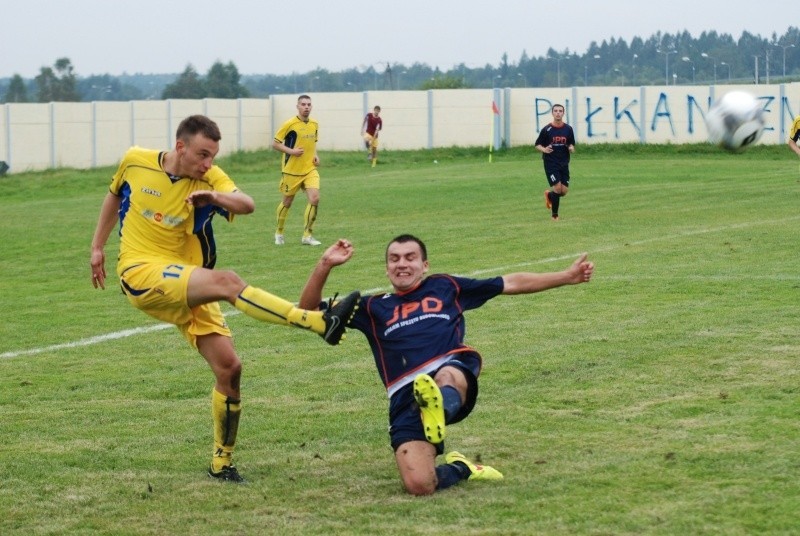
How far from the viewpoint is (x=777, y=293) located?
43.0 ft

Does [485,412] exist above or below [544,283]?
below

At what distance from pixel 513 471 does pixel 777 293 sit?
7.05 m

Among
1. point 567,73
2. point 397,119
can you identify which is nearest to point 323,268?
point 397,119

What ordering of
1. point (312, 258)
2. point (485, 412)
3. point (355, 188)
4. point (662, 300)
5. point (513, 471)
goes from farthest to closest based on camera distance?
point (355, 188) < point (312, 258) < point (662, 300) < point (485, 412) < point (513, 471)

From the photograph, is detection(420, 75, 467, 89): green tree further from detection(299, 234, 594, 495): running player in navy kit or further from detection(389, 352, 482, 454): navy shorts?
detection(389, 352, 482, 454): navy shorts

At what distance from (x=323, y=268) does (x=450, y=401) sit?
95 centimetres

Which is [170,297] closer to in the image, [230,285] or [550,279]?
[230,285]

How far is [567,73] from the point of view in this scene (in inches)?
3674

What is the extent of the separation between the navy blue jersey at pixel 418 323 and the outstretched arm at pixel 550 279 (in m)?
0.07

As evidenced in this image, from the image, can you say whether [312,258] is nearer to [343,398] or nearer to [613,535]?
[343,398]

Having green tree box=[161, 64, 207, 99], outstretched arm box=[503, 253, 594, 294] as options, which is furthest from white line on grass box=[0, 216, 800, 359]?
green tree box=[161, 64, 207, 99]

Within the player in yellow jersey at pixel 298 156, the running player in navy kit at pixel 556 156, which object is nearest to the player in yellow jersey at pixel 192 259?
the player in yellow jersey at pixel 298 156

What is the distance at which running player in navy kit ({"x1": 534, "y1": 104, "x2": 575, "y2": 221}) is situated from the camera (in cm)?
2297

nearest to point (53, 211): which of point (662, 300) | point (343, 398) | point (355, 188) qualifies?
point (355, 188)
